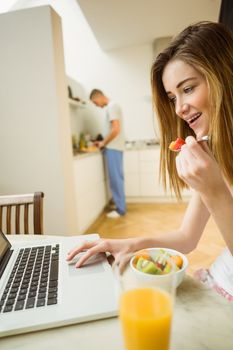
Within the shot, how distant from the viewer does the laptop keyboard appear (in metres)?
0.46

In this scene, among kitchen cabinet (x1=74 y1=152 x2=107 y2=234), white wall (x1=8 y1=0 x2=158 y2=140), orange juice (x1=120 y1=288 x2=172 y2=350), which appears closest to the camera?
orange juice (x1=120 y1=288 x2=172 y2=350)

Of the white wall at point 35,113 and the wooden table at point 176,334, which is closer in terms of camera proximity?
the wooden table at point 176,334

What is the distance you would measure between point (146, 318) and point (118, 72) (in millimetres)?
4163

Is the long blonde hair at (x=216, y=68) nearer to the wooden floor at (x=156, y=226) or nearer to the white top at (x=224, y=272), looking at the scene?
the white top at (x=224, y=272)

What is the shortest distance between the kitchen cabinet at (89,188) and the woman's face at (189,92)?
1.70m

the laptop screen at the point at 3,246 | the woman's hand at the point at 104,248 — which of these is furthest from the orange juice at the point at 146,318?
the laptop screen at the point at 3,246

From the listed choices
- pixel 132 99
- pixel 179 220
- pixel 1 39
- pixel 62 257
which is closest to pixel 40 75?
pixel 1 39

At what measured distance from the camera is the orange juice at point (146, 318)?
0.30m

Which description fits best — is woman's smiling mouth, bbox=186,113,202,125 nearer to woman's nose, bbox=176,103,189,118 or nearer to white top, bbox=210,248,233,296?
woman's nose, bbox=176,103,189,118

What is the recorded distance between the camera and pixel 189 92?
857 millimetres

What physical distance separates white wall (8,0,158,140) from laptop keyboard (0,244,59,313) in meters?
3.60

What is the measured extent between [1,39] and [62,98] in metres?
0.54

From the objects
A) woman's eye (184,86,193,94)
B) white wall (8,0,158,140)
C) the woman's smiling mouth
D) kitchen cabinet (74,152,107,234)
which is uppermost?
white wall (8,0,158,140)

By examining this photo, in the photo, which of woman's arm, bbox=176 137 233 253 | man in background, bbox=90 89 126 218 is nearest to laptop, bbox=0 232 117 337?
woman's arm, bbox=176 137 233 253
